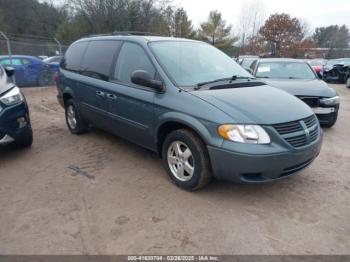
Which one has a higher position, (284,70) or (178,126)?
(284,70)

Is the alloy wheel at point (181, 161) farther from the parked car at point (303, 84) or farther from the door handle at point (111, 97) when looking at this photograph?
the parked car at point (303, 84)

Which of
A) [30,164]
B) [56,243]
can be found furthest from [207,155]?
[30,164]

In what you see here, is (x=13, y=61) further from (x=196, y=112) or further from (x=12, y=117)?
(x=196, y=112)

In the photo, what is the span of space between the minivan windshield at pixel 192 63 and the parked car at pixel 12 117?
85.8 inches

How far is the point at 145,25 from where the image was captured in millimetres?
26812

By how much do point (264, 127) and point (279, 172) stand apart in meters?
0.50

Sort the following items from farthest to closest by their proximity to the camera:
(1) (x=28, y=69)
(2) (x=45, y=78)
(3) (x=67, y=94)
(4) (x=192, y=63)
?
(2) (x=45, y=78) < (1) (x=28, y=69) < (3) (x=67, y=94) < (4) (x=192, y=63)

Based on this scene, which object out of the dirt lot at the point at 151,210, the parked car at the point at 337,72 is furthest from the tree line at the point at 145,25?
the dirt lot at the point at 151,210

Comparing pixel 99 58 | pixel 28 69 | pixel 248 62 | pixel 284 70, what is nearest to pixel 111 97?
pixel 99 58

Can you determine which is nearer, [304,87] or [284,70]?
[304,87]

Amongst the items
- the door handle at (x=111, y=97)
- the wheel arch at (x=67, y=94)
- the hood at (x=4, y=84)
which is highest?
the hood at (x=4, y=84)

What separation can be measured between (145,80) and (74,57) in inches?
103

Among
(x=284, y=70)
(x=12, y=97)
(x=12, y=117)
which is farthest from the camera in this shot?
(x=284, y=70)

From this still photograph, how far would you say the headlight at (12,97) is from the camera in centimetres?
433
